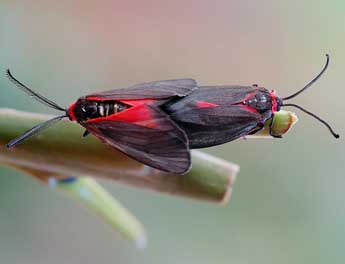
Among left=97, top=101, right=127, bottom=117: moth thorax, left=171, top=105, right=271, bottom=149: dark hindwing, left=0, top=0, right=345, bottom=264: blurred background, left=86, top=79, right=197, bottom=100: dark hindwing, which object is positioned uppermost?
left=86, top=79, right=197, bottom=100: dark hindwing

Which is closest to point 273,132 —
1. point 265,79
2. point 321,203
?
point 321,203

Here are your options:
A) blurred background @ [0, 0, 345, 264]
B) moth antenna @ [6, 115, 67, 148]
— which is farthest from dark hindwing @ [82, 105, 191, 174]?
blurred background @ [0, 0, 345, 264]

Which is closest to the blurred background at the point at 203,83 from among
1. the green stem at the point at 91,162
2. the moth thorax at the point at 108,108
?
the moth thorax at the point at 108,108

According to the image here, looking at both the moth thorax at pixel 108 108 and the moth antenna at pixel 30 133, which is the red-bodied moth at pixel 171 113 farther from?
the moth antenna at pixel 30 133

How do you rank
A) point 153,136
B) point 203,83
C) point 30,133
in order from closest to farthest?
point 30,133, point 153,136, point 203,83

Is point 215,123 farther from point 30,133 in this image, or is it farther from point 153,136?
point 30,133

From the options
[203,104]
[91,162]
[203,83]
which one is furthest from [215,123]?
[203,83]

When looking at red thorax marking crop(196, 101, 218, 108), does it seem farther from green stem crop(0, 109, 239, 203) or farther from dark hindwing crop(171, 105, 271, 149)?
green stem crop(0, 109, 239, 203)
